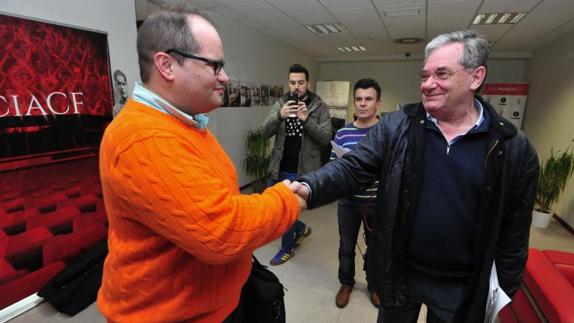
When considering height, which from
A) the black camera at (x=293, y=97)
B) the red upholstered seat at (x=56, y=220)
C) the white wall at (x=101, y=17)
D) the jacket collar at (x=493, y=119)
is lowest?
the red upholstered seat at (x=56, y=220)

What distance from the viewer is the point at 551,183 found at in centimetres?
386

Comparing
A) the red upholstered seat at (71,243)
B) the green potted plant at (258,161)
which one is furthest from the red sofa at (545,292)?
the green potted plant at (258,161)

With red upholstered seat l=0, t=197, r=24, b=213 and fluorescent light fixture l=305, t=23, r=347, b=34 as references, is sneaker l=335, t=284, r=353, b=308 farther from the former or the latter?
fluorescent light fixture l=305, t=23, r=347, b=34

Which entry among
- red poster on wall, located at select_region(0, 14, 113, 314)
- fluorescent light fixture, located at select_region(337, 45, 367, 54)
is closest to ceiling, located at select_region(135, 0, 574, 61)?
fluorescent light fixture, located at select_region(337, 45, 367, 54)

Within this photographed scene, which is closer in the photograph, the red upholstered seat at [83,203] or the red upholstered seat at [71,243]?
the red upholstered seat at [71,243]

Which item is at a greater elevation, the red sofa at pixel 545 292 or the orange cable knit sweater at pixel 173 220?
the orange cable knit sweater at pixel 173 220

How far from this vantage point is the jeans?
82.2 inches

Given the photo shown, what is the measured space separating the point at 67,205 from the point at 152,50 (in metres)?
2.25

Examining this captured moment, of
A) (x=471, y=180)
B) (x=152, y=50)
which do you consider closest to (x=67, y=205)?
(x=152, y=50)

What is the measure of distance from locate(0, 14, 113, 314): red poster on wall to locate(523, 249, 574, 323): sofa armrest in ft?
9.99

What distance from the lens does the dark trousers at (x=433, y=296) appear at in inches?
47.6

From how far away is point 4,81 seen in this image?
74.2 inches

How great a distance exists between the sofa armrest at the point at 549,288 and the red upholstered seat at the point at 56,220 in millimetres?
3098

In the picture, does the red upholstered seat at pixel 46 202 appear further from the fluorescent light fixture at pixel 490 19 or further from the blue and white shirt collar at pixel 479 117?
the fluorescent light fixture at pixel 490 19
